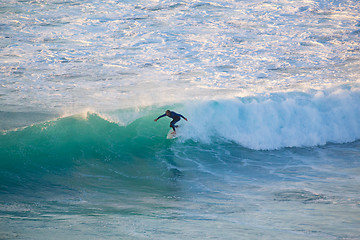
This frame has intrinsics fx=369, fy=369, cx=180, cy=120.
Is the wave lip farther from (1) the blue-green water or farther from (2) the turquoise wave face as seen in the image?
(2) the turquoise wave face

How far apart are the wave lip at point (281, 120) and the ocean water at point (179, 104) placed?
0.18ft

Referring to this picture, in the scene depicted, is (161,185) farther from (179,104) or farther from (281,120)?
(281,120)

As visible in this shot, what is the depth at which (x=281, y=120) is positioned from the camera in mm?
15234

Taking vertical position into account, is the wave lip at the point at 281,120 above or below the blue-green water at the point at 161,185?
above

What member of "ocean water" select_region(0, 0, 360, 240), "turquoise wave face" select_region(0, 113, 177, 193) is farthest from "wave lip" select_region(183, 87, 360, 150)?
"turquoise wave face" select_region(0, 113, 177, 193)

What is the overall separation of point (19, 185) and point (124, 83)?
612 cm

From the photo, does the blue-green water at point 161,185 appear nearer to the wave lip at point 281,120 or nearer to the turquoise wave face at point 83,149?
the turquoise wave face at point 83,149

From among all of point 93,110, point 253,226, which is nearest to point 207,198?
point 253,226

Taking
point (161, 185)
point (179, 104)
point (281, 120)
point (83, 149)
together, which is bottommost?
point (161, 185)

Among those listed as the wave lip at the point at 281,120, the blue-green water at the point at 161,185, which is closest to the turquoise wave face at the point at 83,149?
the blue-green water at the point at 161,185

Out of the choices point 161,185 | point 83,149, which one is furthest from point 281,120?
point 83,149

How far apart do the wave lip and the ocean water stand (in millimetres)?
54

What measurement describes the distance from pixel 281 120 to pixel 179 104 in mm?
4306

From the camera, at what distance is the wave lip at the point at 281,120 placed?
1417 cm
